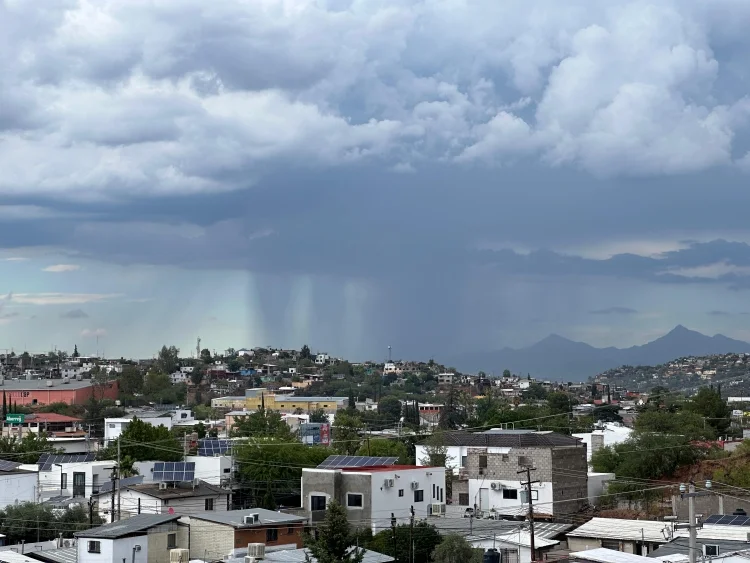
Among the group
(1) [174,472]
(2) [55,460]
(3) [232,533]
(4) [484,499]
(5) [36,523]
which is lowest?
(4) [484,499]

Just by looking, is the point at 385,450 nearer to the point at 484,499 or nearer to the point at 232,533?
the point at 484,499

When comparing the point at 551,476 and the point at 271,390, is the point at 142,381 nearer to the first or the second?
the point at 271,390

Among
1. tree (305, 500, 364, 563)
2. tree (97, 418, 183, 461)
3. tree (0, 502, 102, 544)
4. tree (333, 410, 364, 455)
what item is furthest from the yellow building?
tree (305, 500, 364, 563)

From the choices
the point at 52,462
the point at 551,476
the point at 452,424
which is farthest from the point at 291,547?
the point at 452,424

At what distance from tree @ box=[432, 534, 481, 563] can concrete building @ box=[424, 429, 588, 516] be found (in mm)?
12210

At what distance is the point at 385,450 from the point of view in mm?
71625

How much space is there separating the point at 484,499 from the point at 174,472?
1484 cm

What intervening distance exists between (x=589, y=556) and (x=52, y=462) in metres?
36.7

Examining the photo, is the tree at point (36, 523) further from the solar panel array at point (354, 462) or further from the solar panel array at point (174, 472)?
the solar panel array at point (354, 462)

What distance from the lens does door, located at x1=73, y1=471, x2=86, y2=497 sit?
55.4 meters

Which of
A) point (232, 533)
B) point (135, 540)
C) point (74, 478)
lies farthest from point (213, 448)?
point (135, 540)

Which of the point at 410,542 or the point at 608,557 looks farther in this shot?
the point at 410,542

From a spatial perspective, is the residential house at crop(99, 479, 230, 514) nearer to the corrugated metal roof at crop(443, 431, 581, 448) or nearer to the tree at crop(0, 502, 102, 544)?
the tree at crop(0, 502, 102, 544)

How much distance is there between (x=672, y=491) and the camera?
53656 mm
